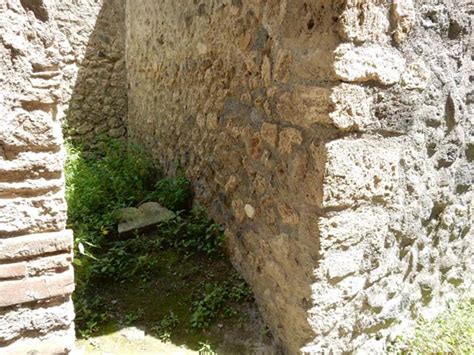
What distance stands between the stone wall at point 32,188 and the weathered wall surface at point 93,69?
3977 mm

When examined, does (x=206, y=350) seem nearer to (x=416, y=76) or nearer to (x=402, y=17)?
(x=416, y=76)

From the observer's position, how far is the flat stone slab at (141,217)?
343cm

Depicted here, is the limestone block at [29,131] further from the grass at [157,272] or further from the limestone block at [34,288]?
the grass at [157,272]

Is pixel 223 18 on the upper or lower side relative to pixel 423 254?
upper

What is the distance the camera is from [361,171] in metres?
2.11

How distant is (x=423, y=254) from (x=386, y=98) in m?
1.18

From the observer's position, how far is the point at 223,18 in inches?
118

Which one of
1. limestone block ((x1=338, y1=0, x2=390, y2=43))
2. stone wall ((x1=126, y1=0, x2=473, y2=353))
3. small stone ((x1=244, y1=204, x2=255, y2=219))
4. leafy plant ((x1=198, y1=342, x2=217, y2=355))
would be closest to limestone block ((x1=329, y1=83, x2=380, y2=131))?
stone wall ((x1=126, y1=0, x2=473, y2=353))

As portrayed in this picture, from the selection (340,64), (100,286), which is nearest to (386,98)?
(340,64)

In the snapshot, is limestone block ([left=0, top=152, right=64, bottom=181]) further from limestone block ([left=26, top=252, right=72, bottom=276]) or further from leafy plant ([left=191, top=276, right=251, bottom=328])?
leafy plant ([left=191, top=276, right=251, bottom=328])

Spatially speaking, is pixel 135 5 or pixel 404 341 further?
pixel 135 5

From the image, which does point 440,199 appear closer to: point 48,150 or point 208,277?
point 208,277

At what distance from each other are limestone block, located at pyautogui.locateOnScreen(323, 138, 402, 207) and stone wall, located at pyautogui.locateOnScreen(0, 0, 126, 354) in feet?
4.06

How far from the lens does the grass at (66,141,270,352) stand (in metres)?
2.62
